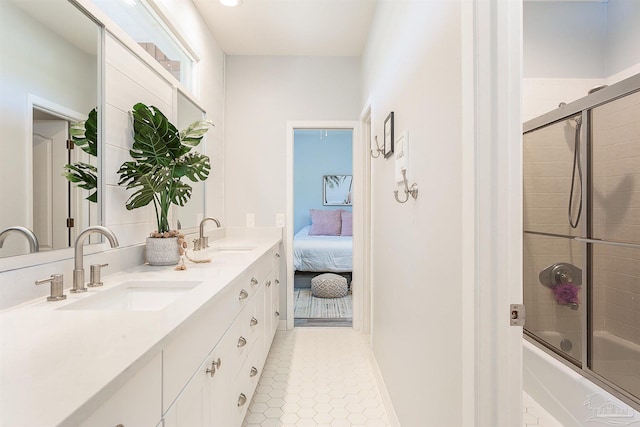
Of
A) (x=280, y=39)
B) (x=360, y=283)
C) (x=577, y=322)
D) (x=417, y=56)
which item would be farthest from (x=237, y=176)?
(x=577, y=322)

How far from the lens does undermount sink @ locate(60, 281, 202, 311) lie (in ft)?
4.07

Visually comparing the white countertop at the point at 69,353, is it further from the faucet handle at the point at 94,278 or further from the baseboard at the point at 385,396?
the baseboard at the point at 385,396

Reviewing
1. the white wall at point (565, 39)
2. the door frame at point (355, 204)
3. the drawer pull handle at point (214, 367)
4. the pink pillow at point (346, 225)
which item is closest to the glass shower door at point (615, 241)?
the white wall at point (565, 39)

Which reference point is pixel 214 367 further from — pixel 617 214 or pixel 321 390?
pixel 617 214

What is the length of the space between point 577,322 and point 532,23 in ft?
6.94

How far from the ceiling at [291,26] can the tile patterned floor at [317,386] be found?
8.79ft

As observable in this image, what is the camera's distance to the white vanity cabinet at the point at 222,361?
0.84m

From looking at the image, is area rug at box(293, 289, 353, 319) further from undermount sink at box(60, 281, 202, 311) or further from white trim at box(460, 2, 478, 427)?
white trim at box(460, 2, 478, 427)

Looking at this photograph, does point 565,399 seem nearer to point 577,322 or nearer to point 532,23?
point 577,322

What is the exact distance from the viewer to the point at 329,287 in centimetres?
416

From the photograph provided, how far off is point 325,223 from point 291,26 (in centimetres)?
370

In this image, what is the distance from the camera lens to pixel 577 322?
2148mm

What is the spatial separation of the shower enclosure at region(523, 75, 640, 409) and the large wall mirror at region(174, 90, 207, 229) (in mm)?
2516

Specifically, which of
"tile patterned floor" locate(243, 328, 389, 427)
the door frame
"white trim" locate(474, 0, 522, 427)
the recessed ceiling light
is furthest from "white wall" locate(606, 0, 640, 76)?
"tile patterned floor" locate(243, 328, 389, 427)
